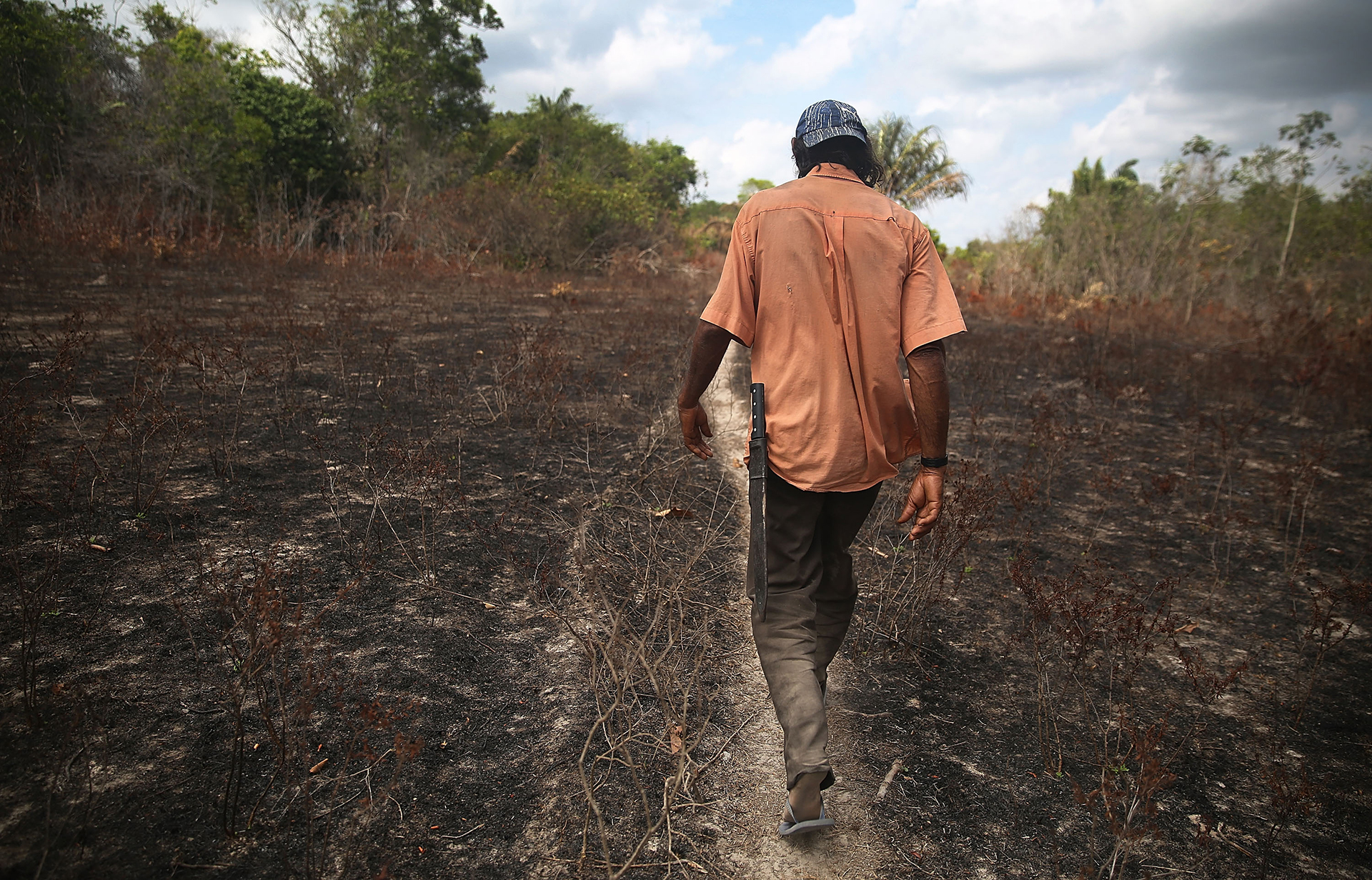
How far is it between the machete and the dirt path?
25.2 inches

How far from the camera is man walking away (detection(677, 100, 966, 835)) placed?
1936 mm

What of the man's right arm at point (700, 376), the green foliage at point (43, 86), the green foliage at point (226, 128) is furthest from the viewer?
the green foliage at point (226, 128)

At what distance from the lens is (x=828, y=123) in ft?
6.79

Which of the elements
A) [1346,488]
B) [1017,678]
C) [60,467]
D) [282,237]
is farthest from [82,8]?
[1346,488]

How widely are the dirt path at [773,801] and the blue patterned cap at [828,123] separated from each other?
6.64 feet

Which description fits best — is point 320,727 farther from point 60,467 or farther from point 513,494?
point 60,467

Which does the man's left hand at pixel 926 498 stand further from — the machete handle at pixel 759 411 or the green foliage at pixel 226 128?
the green foliage at pixel 226 128

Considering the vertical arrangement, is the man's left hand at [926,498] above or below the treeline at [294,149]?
below

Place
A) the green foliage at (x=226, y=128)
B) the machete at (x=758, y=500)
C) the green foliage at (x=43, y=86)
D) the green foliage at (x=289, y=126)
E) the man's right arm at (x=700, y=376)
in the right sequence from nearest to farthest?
the machete at (x=758, y=500)
the man's right arm at (x=700, y=376)
the green foliage at (x=43, y=86)
the green foliage at (x=226, y=128)
the green foliage at (x=289, y=126)

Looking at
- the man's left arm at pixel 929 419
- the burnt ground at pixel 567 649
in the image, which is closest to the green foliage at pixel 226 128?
the burnt ground at pixel 567 649

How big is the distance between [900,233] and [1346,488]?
6122 mm

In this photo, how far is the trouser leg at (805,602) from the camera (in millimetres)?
1814

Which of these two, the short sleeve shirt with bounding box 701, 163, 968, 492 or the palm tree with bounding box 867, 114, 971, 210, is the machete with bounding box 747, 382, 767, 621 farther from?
the palm tree with bounding box 867, 114, 971, 210

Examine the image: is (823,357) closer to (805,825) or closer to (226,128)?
(805,825)
